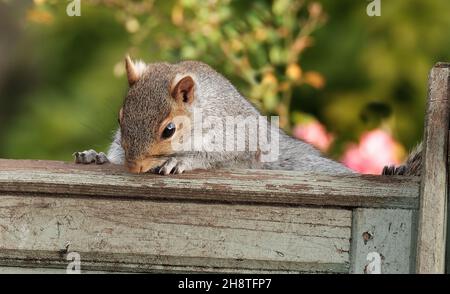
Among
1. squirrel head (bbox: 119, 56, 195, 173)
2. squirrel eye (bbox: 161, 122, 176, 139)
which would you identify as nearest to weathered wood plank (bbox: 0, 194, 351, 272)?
squirrel head (bbox: 119, 56, 195, 173)

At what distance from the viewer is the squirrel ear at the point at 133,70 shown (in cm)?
296

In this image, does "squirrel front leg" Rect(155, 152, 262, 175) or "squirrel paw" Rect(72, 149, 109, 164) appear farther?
"squirrel paw" Rect(72, 149, 109, 164)

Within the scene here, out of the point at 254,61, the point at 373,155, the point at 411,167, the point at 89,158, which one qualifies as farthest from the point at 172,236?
the point at 254,61

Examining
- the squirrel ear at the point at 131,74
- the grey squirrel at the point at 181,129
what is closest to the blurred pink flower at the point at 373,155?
the grey squirrel at the point at 181,129

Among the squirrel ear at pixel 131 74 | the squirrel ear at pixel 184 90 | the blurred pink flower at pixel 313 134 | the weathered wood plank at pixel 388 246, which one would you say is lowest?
the weathered wood plank at pixel 388 246

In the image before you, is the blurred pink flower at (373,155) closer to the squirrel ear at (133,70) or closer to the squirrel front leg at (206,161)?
the squirrel front leg at (206,161)

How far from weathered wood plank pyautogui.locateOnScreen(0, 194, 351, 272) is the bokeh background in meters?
1.27

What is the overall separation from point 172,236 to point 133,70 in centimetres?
79

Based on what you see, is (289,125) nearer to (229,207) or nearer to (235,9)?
(235,9)

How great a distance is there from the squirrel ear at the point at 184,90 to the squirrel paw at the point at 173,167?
0.31m

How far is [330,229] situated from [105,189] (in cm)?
48

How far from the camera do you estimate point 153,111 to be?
9.34ft

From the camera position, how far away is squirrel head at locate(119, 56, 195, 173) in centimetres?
276

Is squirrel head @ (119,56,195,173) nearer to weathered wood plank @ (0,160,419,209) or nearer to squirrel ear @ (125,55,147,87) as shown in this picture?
squirrel ear @ (125,55,147,87)
